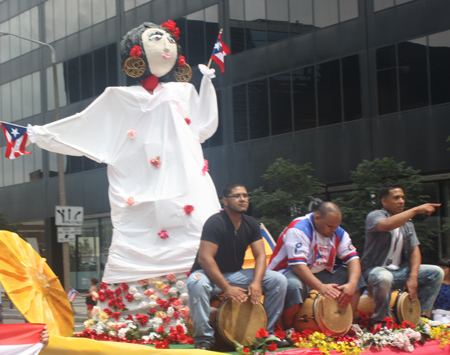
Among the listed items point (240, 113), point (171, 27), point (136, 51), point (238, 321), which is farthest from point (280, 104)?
point (238, 321)

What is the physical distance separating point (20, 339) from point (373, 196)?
27.9ft

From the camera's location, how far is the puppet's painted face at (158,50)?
6.22 metres

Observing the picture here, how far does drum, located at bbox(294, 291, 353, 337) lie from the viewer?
14.0 ft

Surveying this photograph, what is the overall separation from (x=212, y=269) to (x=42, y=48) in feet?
79.4

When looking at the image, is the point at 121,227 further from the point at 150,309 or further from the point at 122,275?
the point at 150,309

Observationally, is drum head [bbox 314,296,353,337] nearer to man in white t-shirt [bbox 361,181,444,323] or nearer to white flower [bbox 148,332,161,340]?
man in white t-shirt [bbox 361,181,444,323]

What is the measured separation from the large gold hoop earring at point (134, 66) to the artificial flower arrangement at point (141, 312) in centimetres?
236

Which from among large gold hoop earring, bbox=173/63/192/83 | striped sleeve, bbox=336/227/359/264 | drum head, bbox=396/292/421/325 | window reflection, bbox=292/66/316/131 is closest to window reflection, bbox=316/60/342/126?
window reflection, bbox=292/66/316/131

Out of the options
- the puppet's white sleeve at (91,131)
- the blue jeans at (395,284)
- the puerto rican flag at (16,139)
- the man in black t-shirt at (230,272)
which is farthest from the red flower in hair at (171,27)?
the blue jeans at (395,284)

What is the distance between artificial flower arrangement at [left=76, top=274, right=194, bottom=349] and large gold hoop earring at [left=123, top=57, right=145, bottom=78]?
236 cm

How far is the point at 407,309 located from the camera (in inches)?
192

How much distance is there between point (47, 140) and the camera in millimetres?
5898

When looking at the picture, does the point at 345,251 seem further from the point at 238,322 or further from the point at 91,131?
the point at 91,131

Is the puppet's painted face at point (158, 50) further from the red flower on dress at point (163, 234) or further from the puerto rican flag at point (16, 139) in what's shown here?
the red flower on dress at point (163, 234)
